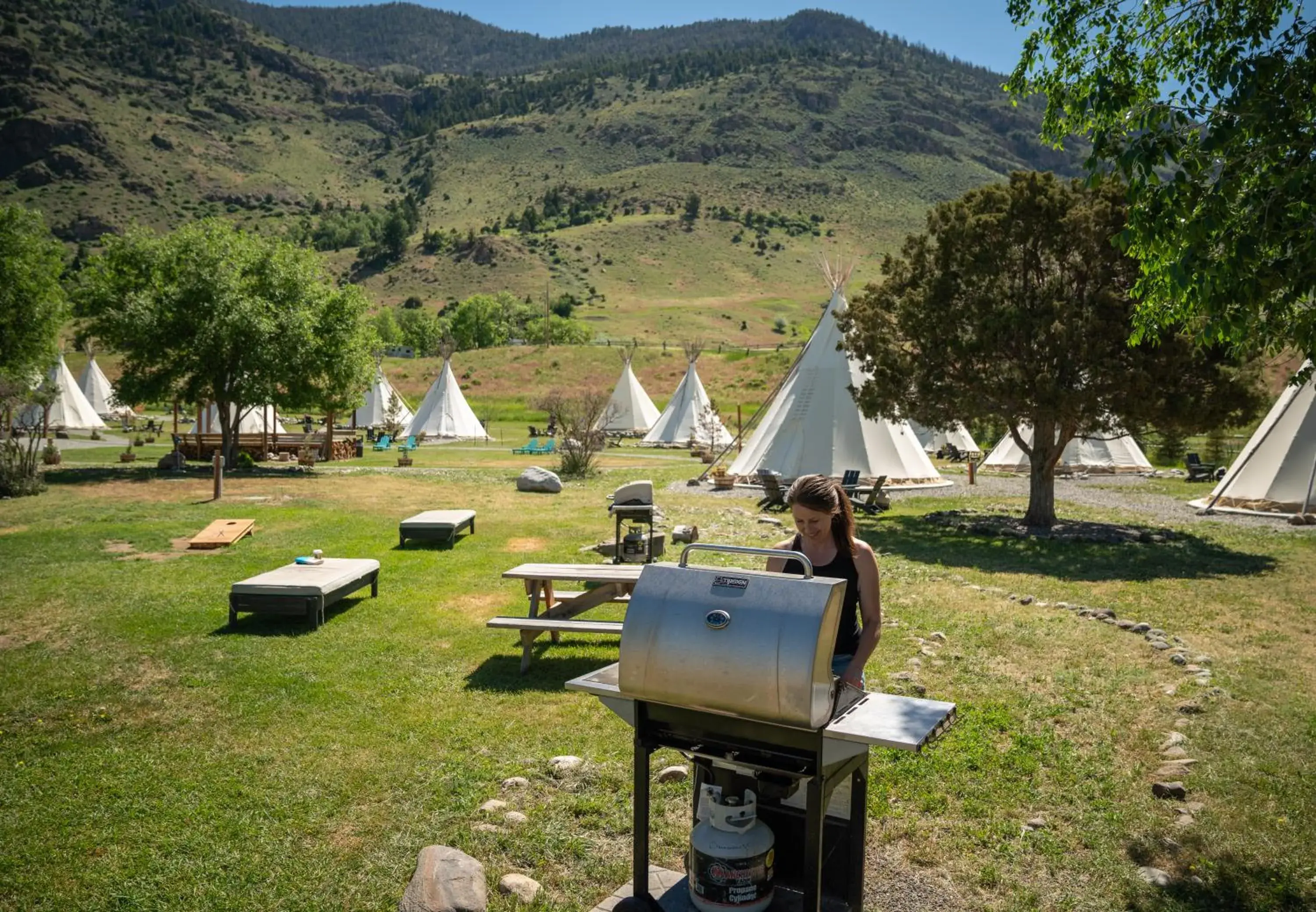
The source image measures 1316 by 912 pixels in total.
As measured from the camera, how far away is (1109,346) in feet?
52.7

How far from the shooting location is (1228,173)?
578 cm

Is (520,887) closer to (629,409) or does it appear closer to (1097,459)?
(1097,459)

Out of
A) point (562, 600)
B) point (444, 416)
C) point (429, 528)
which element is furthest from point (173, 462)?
point (562, 600)

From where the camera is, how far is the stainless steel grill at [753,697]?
9.78ft

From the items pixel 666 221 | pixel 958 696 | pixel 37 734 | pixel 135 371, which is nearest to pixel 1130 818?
pixel 958 696

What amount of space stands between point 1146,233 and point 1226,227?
481 mm

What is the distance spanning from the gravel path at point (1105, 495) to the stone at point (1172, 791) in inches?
574

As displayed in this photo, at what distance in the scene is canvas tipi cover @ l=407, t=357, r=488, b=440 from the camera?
45.2m

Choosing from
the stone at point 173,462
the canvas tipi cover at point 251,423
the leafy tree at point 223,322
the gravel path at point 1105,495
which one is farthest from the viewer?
the canvas tipi cover at point 251,423

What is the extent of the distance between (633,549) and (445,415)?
34.8 meters

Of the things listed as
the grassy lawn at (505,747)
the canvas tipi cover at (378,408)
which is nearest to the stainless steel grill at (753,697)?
→ the grassy lawn at (505,747)

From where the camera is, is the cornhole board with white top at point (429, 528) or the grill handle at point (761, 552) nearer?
the grill handle at point (761, 552)

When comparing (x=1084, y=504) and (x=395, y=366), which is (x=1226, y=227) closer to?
(x=1084, y=504)

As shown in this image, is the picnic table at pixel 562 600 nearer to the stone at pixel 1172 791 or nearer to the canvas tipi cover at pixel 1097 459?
the stone at pixel 1172 791
